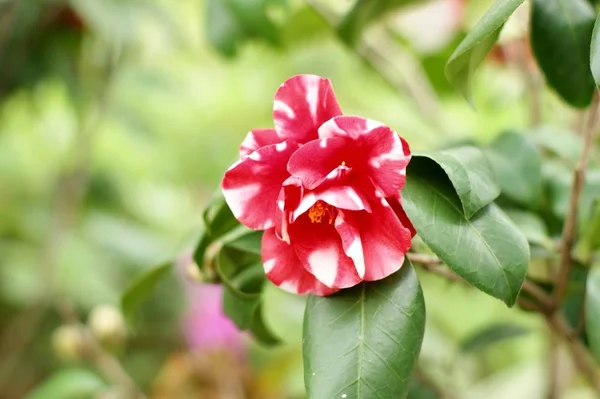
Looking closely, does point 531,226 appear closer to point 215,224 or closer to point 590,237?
point 590,237

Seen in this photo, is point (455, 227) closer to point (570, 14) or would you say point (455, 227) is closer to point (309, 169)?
point (309, 169)

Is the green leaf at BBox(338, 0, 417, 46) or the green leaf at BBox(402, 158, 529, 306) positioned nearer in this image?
the green leaf at BBox(402, 158, 529, 306)

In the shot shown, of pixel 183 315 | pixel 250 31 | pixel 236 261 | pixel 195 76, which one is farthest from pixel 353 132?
pixel 195 76

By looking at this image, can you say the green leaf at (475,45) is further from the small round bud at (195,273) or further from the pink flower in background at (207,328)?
the pink flower in background at (207,328)

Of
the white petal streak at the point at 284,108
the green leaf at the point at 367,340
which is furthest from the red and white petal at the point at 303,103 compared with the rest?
the green leaf at the point at 367,340

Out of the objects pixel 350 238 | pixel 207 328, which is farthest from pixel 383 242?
pixel 207 328

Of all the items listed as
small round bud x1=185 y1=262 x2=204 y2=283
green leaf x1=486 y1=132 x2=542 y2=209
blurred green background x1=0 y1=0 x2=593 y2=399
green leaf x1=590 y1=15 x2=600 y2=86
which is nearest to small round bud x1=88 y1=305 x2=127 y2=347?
blurred green background x1=0 y1=0 x2=593 y2=399

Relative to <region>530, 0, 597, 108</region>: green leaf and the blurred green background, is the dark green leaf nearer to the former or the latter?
<region>530, 0, 597, 108</region>: green leaf
